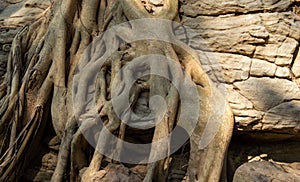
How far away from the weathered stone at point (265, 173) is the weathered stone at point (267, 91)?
53 cm

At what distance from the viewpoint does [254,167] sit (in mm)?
3109

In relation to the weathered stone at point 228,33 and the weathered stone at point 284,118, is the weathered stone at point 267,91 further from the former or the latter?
the weathered stone at point 228,33

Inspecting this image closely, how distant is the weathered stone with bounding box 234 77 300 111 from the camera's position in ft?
11.4

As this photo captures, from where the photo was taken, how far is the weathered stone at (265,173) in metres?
2.99

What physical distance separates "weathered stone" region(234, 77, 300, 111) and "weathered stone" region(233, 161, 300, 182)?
0.53 m

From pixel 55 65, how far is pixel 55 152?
827 millimetres

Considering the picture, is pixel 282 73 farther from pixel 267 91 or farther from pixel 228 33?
pixel 228 33

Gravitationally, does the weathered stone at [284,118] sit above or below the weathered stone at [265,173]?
above

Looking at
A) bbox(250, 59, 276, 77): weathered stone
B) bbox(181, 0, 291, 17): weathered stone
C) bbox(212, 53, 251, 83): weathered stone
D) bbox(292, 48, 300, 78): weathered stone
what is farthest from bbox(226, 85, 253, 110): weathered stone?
bbox(181, 0, 291, 17): weathered stone

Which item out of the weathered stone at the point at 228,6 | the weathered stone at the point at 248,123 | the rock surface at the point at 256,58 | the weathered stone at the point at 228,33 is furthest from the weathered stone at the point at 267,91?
the weathered stone at the point at 228,6

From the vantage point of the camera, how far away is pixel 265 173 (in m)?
3.03

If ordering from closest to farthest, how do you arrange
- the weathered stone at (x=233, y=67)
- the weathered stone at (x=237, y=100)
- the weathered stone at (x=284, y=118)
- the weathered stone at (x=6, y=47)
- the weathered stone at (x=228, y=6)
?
the weathered stone at (x=284, y=118) → the weathered stone at (x=237, y=100) → the weathered stone at (x=233, y=67) → the weathered stone at (x=228, y=6) → the weathered stone at (x=6, y=47)


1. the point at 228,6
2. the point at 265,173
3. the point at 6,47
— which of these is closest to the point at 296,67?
the point at 228,6

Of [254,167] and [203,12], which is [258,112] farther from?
[203,12]
